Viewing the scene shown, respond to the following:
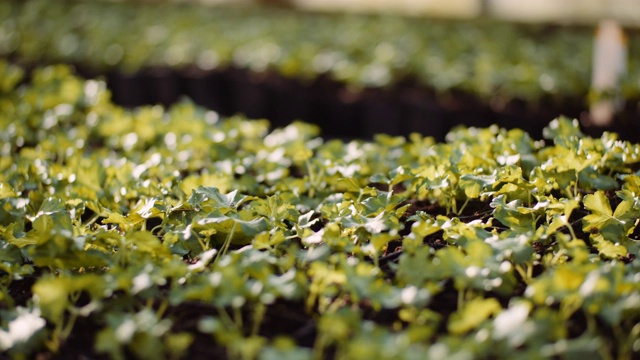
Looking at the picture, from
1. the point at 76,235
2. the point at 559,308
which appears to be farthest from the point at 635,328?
the point at 76,235

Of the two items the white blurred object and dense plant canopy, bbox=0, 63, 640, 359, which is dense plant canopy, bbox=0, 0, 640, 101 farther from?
dense plant canopy, bbox=0, 63, 640, 359

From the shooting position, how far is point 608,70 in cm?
312

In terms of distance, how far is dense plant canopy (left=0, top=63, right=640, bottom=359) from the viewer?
110 centimetres

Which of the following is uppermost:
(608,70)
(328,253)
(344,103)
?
(328,253)

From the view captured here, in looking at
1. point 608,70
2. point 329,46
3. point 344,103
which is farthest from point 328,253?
point 329,46

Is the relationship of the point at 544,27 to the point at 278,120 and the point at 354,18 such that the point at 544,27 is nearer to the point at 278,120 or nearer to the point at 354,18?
the point at 354,18

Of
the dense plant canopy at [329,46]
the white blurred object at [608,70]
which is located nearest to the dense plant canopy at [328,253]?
the white blurred object at [608,70]

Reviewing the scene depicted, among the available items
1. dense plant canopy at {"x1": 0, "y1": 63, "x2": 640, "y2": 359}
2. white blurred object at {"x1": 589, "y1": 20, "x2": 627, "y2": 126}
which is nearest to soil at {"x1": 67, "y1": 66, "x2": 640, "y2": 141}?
white blurred object at {"x1": 589, "y1": 20, "x2": 627, "y2": 126}

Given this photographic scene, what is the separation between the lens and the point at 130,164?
1.92 metres

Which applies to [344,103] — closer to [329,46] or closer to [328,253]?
[329,46]

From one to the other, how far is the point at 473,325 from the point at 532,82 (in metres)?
2.57

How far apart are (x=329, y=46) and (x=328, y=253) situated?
3.40 meters

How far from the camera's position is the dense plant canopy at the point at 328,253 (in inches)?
43.3

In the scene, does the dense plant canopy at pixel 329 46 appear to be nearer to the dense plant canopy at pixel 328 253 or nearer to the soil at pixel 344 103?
the soil at pixel 344 103
